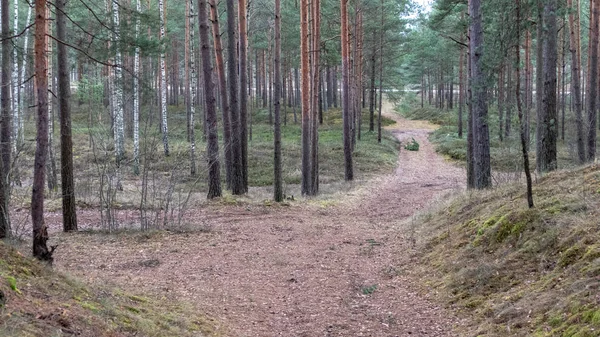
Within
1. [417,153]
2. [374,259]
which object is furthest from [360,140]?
[374,259]

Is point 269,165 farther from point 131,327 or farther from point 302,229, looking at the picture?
point 131,327

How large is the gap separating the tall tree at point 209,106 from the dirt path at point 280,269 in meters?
1.12

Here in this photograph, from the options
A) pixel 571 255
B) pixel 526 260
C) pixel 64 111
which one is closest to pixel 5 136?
pixel 64 111

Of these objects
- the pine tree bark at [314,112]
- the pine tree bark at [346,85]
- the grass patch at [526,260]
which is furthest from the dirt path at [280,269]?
the pine tree bark at [346,85]

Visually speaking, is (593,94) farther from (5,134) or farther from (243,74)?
(5,134)

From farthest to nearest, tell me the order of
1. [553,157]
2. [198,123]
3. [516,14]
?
[198,123], [553,157], [516,14]

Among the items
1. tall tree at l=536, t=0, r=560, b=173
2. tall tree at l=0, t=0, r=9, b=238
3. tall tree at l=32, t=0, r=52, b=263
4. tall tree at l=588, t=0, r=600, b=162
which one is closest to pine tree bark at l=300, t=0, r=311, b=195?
tall tree at l=536, t=0, r=560, b=173

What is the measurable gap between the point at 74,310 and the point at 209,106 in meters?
10.4

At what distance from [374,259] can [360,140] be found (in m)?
25.7

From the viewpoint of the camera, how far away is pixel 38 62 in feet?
20.1

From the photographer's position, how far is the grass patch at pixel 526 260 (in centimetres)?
526

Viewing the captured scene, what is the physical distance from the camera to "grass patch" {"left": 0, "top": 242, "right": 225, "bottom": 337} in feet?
13.5

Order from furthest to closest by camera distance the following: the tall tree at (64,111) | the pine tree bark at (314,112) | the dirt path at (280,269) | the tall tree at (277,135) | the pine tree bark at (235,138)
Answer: the pine tree bark at (314,112), the pine tree bark at (235,138), the tall tree at (277,135), the tall tree at (64,111), the dirt path at (280,269)

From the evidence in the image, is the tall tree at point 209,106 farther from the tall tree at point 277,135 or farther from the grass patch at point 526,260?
the grass patch at point 526,260
